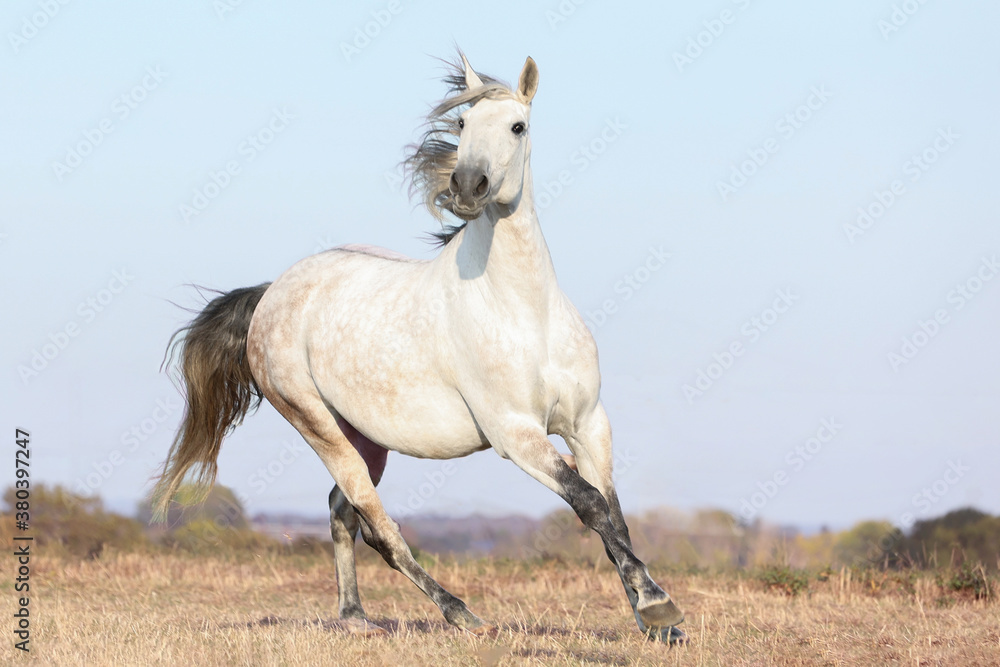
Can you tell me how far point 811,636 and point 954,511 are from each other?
8.64m

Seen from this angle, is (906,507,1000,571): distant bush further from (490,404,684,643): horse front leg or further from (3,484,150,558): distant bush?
(3,484,150,558): distant bush

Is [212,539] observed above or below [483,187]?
below

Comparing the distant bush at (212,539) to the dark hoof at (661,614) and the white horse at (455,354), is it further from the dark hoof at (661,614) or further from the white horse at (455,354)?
the dark hoof at (661,614)

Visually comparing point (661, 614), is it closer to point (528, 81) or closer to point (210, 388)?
point (528, 81)

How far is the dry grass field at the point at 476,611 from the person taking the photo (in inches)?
189

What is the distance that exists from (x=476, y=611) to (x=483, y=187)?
416 cm

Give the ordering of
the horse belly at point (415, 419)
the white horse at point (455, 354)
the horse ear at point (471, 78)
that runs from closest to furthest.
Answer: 1. the white horse at point (455, 354)
2. the horse ear at point (471, 78)
3. the horse belly at point (415, 419)

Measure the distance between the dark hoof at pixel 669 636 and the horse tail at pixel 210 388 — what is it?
3.80m

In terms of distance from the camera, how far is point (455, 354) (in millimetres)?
5664

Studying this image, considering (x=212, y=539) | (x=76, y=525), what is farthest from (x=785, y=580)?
(x=76, y=525)

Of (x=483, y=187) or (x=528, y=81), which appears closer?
(x=483, y=187)

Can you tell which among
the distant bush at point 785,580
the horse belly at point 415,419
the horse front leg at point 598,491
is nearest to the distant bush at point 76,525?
the horse belly at point 415,419

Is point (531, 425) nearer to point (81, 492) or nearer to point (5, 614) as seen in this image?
point (5, 614)

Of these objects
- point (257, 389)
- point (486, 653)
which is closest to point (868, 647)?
point (486, 653)
